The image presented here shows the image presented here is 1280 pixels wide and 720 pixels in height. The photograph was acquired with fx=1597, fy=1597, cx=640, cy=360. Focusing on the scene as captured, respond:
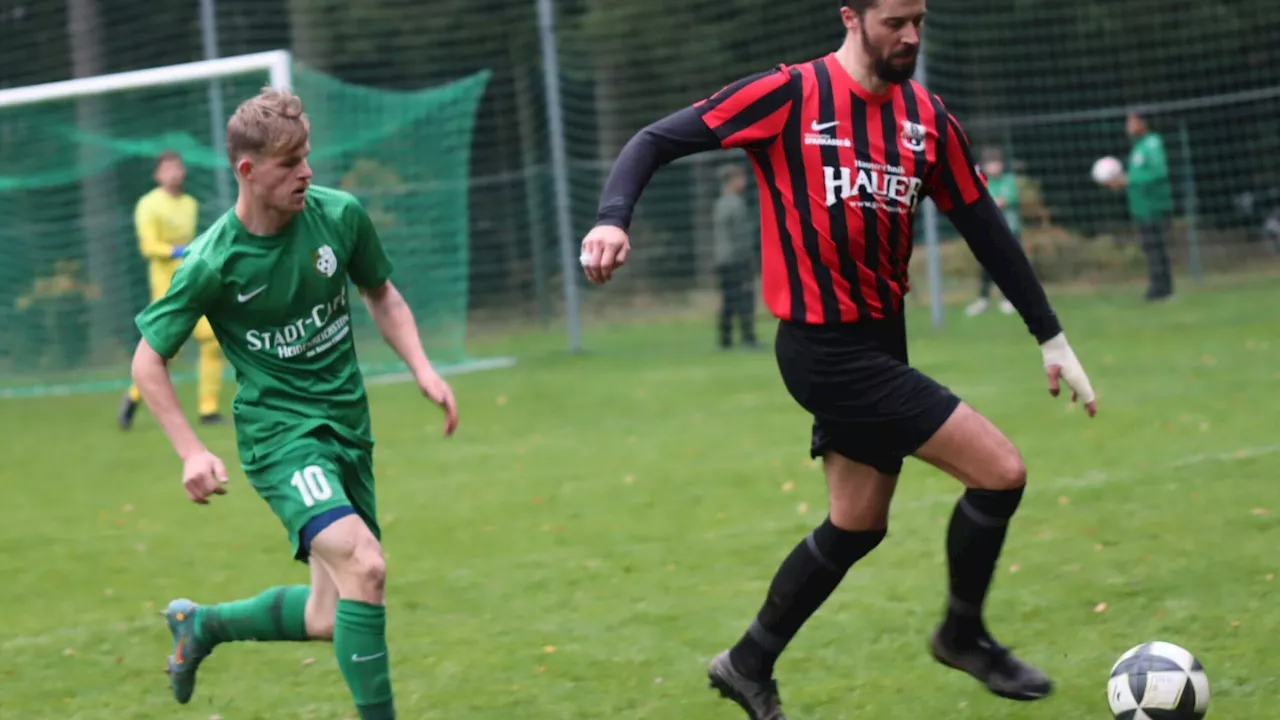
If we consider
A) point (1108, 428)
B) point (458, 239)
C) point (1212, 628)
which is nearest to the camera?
point (1212, 628)

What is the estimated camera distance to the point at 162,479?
974 cm

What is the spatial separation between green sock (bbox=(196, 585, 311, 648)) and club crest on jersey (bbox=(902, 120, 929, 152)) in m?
2.07

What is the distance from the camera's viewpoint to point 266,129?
4.12 metres

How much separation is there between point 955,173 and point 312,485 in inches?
74.6

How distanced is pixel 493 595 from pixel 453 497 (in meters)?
2.36

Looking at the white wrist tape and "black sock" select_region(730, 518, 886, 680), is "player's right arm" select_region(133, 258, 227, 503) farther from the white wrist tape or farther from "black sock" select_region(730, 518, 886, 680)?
the white wrist tape

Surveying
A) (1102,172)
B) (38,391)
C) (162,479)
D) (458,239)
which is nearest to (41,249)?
(38,391)

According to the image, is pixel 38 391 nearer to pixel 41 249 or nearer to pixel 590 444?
pixel 41 249

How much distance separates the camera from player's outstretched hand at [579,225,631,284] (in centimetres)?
386

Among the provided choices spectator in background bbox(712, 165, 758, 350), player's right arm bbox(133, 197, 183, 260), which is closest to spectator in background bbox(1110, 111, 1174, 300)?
spectator in background bbox(712, 165, 758, 350)

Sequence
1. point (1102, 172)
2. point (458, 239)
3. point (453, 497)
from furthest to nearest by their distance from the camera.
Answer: point (1102, 172) < point (458, 239) < point (453, 497)

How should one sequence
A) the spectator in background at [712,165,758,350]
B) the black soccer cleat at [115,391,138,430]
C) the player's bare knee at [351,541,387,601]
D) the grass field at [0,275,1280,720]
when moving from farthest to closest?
the spectator in background at [712,165,758,350] < the black soccer cleat at [115,391,138,430] < the grass field at [0,275,1280,720] < the player's bare knee at [351,541,387,601]

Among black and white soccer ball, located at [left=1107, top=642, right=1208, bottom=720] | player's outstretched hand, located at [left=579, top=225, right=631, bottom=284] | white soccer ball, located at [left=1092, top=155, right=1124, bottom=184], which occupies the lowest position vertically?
white soccer ball, located at [left=1092, top=155, right=1124, bottom=184]

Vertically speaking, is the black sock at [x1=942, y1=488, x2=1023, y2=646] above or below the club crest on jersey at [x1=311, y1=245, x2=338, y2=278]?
below
